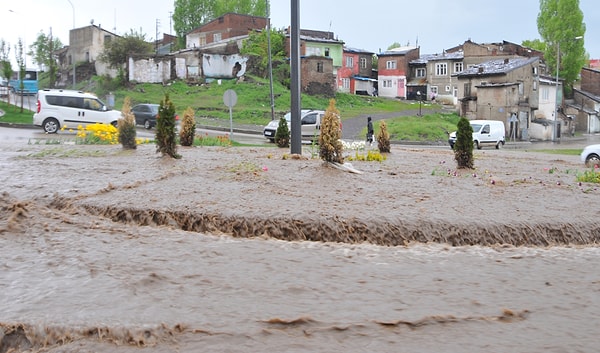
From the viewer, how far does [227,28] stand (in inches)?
2857

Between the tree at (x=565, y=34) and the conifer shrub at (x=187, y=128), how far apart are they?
222ft

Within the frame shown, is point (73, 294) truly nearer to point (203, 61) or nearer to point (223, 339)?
point (223, 339)

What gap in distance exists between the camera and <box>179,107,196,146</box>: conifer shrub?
19.1 meters

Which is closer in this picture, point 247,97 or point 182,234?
point 182,234

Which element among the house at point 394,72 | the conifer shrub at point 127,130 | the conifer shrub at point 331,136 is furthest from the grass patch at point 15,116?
the house at point 394,72

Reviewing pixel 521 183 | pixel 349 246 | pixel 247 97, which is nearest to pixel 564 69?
pixel 247 97

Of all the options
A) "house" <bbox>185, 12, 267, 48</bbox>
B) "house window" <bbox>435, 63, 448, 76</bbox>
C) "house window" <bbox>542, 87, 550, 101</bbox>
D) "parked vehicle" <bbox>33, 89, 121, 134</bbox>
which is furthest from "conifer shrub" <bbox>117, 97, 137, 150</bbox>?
"house window" <bbox>435, 63, 448, 76</bbox>

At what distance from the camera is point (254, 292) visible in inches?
202

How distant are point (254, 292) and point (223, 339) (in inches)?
41.6

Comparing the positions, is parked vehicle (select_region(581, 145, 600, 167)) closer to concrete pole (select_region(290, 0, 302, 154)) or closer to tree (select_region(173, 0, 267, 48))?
concrete pole (select_region(290, 0, 302, 154))

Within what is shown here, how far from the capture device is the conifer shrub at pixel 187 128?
62.6ft

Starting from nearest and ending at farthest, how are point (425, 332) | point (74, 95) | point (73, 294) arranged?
1. point (425, 332)
2. point (73, 294)
3. point (74, 95)

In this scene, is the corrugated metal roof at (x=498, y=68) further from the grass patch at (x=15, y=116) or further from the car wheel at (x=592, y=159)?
the grass patch at (x=15, y=116)

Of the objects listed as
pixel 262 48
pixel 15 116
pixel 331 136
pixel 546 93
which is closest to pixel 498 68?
pixel 546 93
